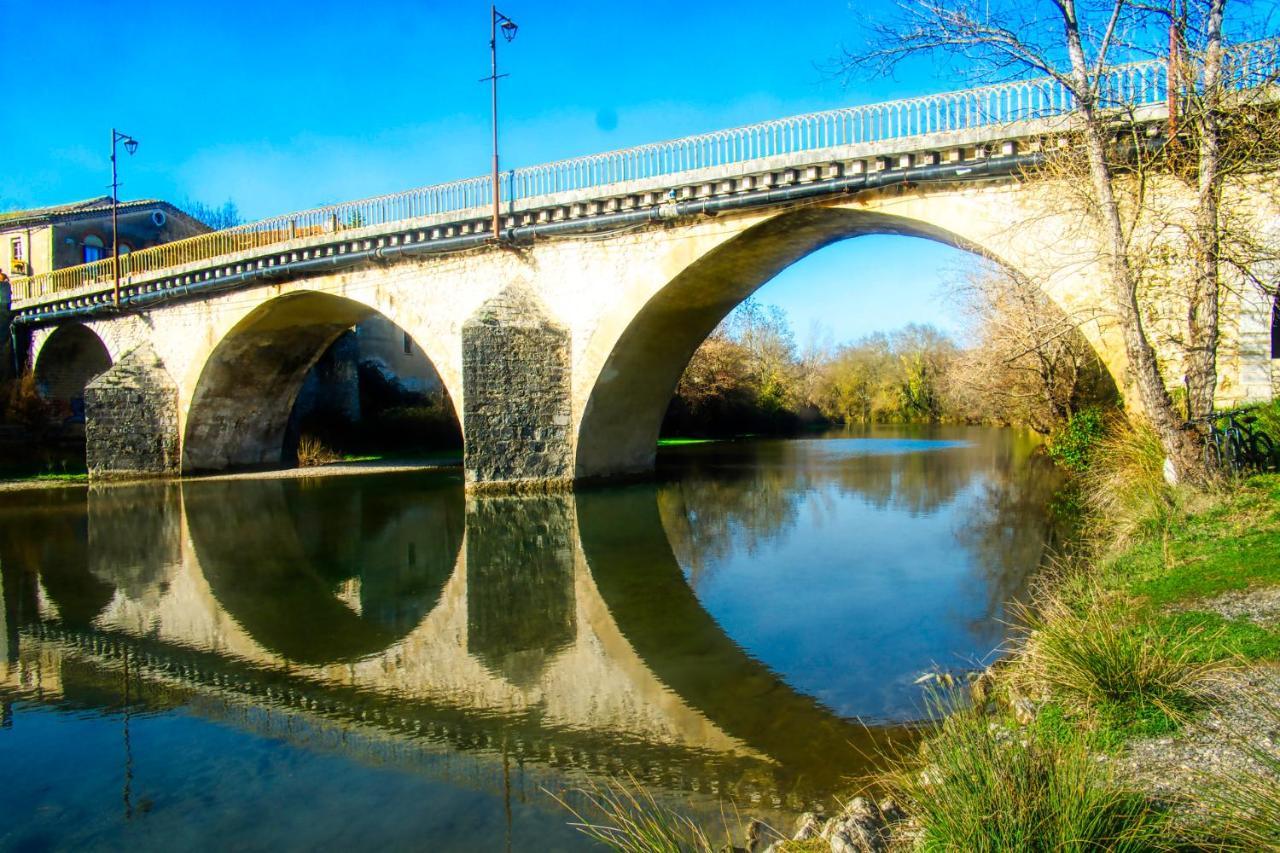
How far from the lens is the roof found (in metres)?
32.0

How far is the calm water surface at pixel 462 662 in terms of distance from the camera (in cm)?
434

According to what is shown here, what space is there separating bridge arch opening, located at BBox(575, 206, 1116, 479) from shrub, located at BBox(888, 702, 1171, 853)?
11247mm

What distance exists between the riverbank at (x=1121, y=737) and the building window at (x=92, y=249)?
120ft

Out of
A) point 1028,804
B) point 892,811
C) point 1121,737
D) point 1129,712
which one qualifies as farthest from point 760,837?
point 1129,712

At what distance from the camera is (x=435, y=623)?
25.7 ft

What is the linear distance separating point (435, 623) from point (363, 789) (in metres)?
3.39

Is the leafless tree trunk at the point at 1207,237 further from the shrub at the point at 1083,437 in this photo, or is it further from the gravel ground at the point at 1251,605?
the shrub at the point at 1083,437

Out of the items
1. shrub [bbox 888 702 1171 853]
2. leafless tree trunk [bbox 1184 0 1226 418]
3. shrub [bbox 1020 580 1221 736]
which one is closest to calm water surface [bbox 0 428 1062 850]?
shrub [bbox 1020 580 1221 736]

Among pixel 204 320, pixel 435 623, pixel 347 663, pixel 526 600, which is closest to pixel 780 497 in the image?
pixel 526 600

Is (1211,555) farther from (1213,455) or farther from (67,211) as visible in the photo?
(67,211)

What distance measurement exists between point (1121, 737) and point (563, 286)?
1470 centimetres

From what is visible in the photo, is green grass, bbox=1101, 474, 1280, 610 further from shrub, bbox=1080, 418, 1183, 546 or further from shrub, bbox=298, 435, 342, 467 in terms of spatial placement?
shrub, bbox=298, 435, 342, 467

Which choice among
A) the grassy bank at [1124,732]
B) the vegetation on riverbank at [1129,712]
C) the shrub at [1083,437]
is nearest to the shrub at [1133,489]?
the vegetation on riverbank at [1129,712]

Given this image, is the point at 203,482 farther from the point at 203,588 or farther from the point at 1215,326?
the point at 1215,326
